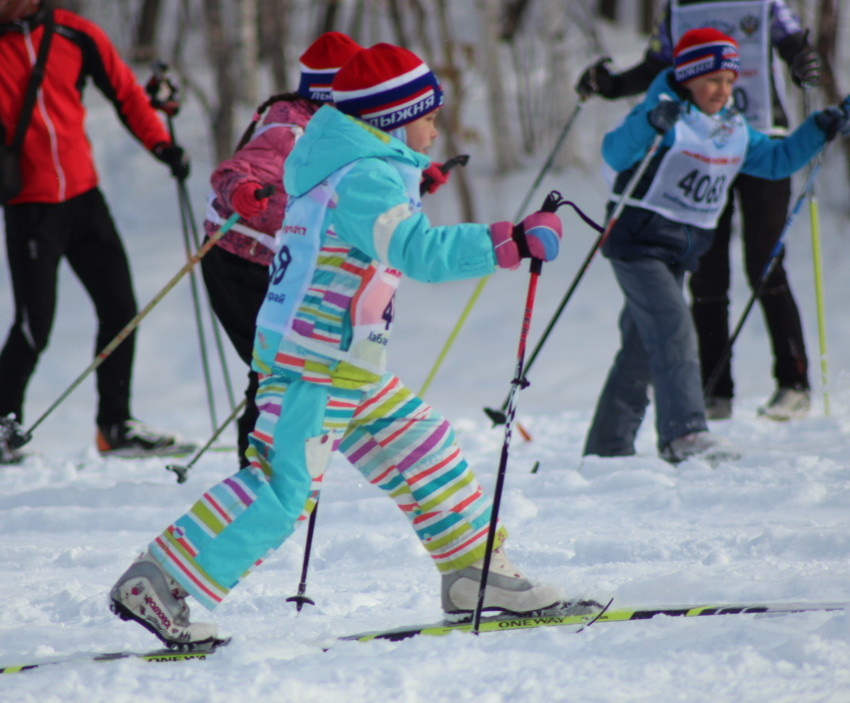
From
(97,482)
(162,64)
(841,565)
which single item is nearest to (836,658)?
(841,565)

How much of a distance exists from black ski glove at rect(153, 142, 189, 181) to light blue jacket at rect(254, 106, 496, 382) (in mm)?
2331

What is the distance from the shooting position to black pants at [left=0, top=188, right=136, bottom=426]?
4.91 m

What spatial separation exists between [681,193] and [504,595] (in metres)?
2.12

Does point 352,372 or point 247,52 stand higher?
point 247,52

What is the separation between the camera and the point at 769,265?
16.5 ft

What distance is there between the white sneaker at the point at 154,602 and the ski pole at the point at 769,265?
126 inches

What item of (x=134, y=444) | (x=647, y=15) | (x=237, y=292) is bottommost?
(x=134, y=444)

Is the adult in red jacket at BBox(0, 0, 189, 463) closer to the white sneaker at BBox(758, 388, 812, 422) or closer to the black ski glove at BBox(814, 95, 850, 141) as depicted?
the black ski glove at BBox(814, 95, 850, 141)

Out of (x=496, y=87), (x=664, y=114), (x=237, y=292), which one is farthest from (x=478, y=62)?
(x=237, y=292)

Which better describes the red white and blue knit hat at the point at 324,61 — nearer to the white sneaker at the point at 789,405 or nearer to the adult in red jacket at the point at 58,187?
the adult in red jacket at the point at 58,187

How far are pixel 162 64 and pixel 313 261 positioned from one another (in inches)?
110

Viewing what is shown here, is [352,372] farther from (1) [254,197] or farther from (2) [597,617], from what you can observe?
(1) [254,197]

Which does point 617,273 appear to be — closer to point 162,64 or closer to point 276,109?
point 276,109

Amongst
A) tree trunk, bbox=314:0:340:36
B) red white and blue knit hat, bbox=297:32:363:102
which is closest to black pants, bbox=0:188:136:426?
red white and blue knit hat, bbox=297:32:363:102
